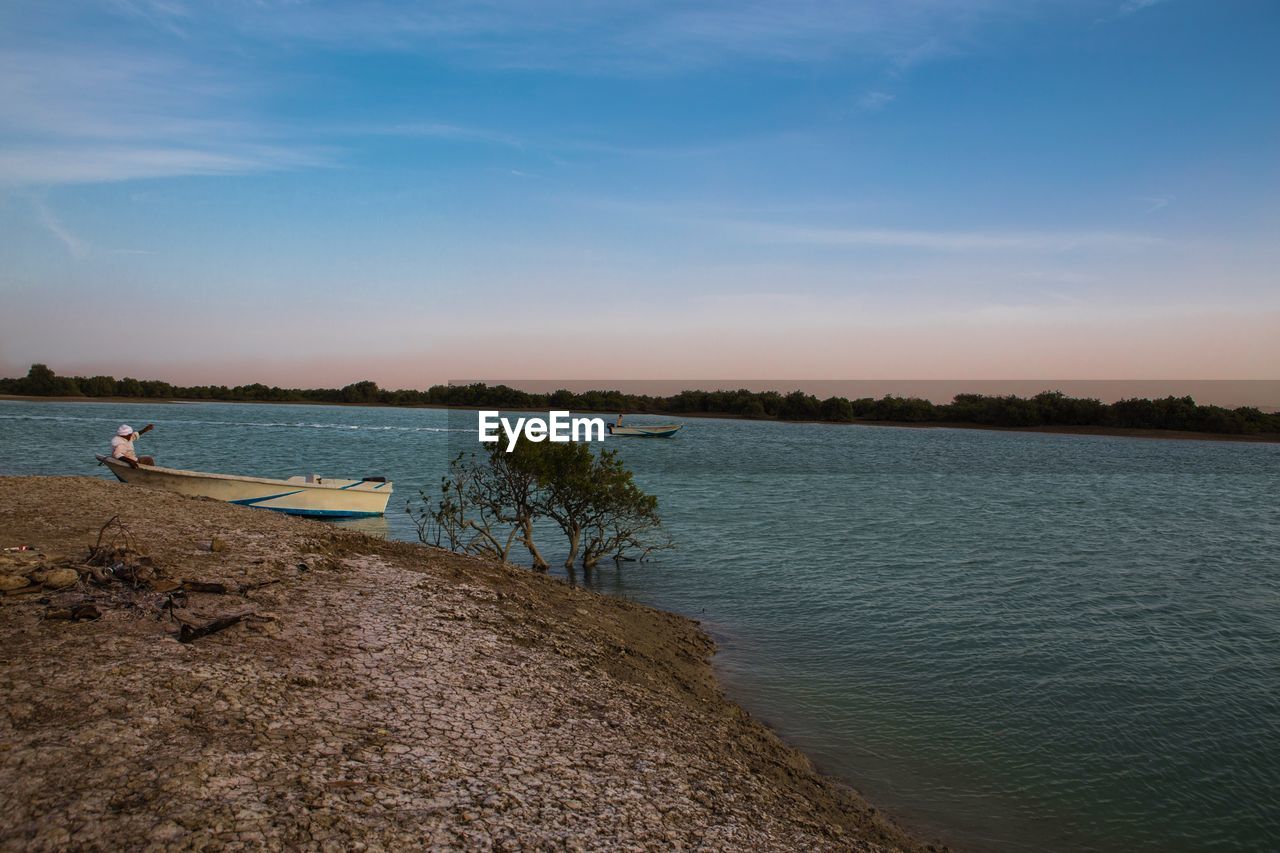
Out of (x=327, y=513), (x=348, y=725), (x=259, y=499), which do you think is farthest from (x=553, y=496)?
(x=348, y=725)

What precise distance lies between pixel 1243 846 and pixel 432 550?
1286 cm

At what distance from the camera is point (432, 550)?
50.0 ft

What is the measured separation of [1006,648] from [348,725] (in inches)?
553

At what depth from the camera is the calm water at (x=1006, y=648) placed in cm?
1005

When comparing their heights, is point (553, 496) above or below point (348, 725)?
above

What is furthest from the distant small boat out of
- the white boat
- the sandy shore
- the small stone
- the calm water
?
the small stone

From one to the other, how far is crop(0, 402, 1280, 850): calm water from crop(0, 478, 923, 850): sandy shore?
2.11m

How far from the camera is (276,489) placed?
26531 mm

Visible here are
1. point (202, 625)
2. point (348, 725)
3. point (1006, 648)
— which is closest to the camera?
point (348, 725)

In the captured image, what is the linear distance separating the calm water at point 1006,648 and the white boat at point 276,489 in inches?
50.7

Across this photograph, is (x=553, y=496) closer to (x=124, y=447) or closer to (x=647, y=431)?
(x=124, y=447)

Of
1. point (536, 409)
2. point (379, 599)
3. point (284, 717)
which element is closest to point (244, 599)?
point (379, 599)

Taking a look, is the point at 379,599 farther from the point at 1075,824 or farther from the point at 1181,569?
the point at 1181,569

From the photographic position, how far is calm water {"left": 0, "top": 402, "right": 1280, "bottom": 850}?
10.1 m
